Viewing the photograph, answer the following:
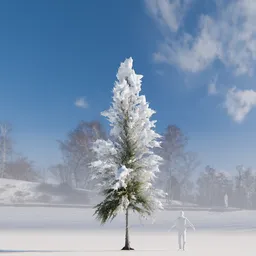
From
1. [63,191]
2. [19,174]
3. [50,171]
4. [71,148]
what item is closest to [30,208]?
[63,191]

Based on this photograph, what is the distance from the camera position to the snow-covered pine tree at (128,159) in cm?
1777

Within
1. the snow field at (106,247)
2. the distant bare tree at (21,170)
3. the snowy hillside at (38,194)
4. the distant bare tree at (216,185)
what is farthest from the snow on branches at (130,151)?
the distant bare tree at (216,185)

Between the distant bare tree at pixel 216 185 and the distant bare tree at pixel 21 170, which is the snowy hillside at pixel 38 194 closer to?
the distant bare tree at pixel 21 170

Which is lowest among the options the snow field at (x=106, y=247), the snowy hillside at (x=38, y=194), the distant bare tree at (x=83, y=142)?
the snow field at (x=106, y=247)

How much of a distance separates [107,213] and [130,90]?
6232mm

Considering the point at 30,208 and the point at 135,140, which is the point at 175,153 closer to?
the point at 30,208

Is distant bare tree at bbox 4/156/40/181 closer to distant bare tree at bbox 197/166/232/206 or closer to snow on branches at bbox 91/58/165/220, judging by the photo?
distant bare tree at bbox 197/166/232/206

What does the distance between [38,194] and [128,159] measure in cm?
4501

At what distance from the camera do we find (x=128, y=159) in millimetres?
18203

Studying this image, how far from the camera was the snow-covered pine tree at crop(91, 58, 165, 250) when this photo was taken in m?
17.8

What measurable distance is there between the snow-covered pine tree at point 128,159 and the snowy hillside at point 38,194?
41.4 meters

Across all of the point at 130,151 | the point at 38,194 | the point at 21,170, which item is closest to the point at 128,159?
the point at 130,151

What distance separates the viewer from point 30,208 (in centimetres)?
4644

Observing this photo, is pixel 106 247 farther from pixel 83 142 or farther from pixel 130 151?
pixel 83 142
